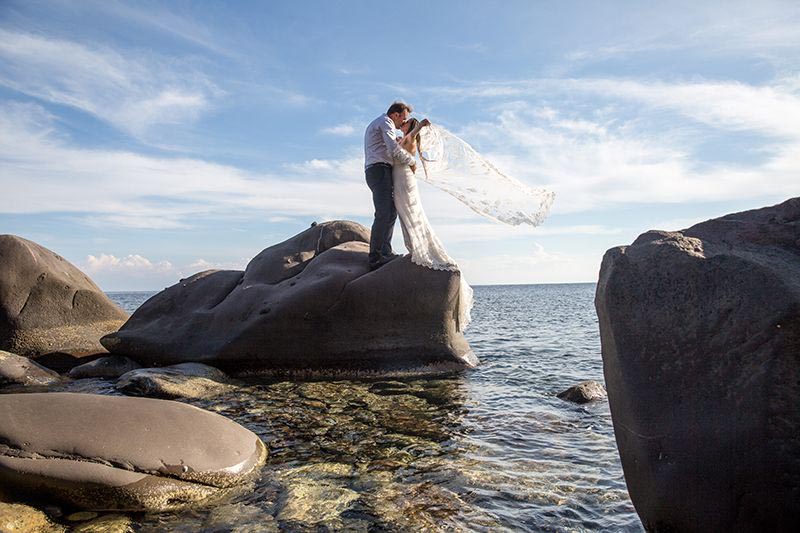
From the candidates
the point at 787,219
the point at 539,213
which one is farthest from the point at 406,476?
the point at 539,213

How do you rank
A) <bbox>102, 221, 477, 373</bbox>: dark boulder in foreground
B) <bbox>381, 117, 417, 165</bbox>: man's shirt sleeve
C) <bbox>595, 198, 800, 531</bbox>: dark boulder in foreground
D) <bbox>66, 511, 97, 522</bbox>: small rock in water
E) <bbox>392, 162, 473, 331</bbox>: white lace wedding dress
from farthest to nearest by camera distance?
<bbox>392, 162, 473, 331</bbox>: white lace wedding dress < <bbox>102, 221, 477, 373</bbox>: dark boulder in foreground < <bbox>381, 117, 417, 165</bbox>: man's shirt sleeve < <bbox>66, 511, 97, 522</bbox>: small rock in water < <bbox>595, 198, 800, 531</bbox>: dark boulder in foreground

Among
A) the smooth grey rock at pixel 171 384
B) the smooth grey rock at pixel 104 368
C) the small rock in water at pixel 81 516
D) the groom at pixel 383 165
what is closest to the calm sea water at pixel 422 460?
the small rock in water at pixel 81 516

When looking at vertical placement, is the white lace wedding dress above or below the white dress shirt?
below

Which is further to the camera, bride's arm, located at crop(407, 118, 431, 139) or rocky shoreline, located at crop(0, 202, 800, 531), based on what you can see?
bride's arm, located at crop(407, 118, 431, 139)

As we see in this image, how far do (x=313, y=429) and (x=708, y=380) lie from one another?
13.3 feet

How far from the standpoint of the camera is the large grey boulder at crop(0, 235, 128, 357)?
10281 mm

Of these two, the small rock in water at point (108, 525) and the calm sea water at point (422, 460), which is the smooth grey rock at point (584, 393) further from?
the small rock in water at point (108, 525)

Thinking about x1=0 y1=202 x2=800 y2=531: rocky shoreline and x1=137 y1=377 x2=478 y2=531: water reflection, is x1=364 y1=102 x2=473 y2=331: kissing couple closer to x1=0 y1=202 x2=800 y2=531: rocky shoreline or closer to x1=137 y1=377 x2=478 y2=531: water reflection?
x1=137 y1=377 x2=478 y2=531: water reflection

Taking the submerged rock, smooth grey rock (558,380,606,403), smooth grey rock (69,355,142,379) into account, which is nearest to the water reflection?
the submerged rock

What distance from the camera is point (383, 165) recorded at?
31.1 feet

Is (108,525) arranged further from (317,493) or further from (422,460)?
(422,460)

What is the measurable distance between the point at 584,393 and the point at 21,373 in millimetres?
8438

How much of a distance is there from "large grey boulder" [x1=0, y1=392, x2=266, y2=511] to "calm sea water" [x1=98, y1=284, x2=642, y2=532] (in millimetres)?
234

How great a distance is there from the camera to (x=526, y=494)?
428cm
